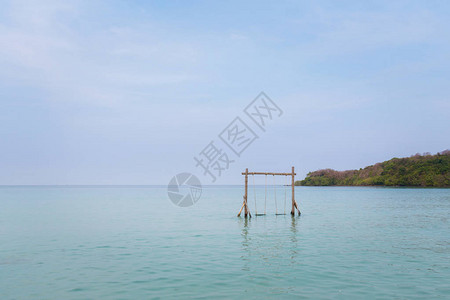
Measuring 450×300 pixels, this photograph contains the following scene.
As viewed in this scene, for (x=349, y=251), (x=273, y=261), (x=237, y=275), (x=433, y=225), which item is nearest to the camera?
(x=237, y=275)

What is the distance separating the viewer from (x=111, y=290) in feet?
38.2

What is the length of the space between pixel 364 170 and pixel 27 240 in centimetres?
19711

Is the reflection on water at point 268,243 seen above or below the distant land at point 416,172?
below

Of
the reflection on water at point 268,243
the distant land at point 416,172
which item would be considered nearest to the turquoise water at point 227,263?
the reflection on water at point 268,243

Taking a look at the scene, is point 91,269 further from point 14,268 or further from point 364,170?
point 364,170

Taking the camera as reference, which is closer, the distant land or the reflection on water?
the reflection on water

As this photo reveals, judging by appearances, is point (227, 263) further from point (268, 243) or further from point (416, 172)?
point (416, 172)

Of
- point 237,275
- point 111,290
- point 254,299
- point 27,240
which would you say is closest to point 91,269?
point 111,290

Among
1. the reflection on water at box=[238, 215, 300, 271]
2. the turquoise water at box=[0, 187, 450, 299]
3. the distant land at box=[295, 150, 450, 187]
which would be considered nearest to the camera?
the turquoise water at box=[0, 187, 450, 299]

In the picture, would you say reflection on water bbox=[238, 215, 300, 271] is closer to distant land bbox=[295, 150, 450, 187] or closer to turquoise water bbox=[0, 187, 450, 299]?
turquoise water bbox=[0, 187, 450, 299]

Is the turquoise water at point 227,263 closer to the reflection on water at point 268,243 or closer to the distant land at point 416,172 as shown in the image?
the reflection on water at point 268,243

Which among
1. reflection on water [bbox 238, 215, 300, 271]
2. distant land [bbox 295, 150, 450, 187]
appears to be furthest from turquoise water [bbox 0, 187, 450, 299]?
distant land [bbox 295, 150, 450, 187]

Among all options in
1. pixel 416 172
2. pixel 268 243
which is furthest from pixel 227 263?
pixel 416 172

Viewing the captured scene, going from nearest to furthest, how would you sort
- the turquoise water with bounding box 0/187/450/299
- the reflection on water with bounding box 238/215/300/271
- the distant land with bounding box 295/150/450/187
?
the turquoise water with bounding box 0/187/450/299 < the reflection on water with bounding box 238/215/300/271 < the distant land with bounding box 295/150/450/187
